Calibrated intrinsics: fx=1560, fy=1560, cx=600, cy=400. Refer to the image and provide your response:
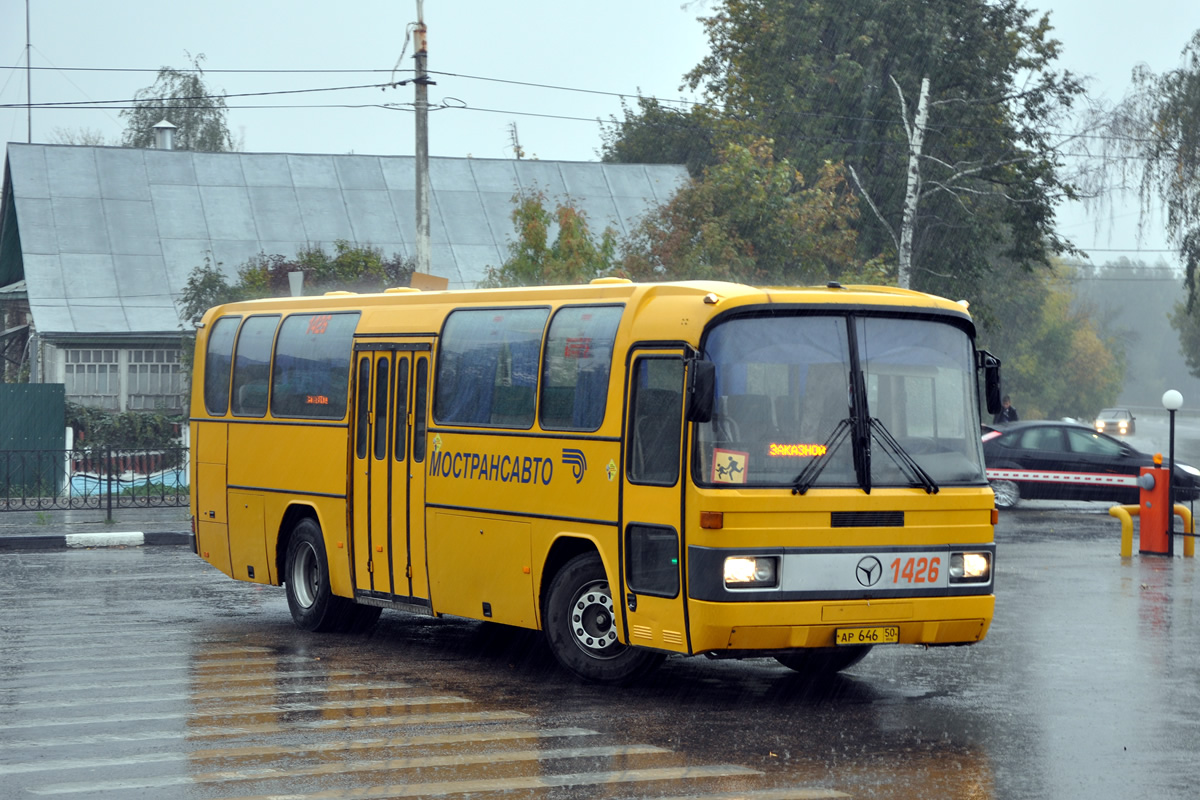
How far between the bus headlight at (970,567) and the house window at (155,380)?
2726 cm

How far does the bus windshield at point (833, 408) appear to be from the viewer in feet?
30.9

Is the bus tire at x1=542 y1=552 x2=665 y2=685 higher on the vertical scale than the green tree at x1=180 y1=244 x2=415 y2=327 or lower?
lower

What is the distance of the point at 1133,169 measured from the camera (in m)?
41.2

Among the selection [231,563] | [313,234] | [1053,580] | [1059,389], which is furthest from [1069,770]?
[1059,389]

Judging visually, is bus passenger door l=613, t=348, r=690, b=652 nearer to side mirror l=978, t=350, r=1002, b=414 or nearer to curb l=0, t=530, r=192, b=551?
side mirror l=978, t=350, r=1002, b=414

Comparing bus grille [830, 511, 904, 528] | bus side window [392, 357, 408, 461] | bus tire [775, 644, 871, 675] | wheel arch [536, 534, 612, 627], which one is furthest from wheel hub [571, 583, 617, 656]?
bus side window [392, 357, 408, 461]

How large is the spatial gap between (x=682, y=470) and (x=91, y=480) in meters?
18.3

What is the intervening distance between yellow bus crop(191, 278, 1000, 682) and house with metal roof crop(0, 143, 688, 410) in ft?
75.9

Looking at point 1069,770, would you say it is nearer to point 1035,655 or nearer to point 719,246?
point 1035,655

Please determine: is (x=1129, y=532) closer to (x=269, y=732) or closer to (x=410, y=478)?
(x=410, y=478)

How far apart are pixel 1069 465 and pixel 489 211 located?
19.2 meters

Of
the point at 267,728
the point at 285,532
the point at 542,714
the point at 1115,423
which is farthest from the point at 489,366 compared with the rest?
the point at 1115,423

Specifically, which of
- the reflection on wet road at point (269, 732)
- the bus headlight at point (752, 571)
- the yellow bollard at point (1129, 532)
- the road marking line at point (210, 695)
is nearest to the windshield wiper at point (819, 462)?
the bus headlight at point (752, 571)

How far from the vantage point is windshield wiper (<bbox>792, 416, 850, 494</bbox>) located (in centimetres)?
933
